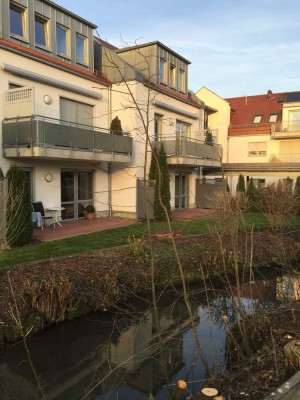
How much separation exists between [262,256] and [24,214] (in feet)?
23.0

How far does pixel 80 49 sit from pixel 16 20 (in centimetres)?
335

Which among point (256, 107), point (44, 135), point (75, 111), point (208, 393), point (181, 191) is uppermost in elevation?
point (256, 107)

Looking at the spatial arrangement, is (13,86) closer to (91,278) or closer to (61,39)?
(61,39)

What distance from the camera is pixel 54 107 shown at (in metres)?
13.8

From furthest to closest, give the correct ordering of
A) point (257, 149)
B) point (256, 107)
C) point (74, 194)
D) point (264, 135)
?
1. point (256, 107)
2. point (257, 149)
3. point (264, 135)
4. point (74, 194)

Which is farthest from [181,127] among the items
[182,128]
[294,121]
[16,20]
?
[294,121]

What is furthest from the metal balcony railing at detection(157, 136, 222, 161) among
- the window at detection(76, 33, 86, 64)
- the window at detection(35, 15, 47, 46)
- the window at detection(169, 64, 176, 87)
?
the window at detection(35, 15, 47, 46)

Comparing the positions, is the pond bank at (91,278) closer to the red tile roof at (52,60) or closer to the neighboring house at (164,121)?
the neighboring house at (164,121)

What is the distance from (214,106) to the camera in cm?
3284

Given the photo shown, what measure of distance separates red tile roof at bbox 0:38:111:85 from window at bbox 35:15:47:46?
0.61 metres

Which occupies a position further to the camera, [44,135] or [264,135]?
[264,135]

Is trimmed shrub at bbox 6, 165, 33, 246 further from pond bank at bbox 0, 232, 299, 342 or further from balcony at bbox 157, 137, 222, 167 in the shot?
balcony at bbox 157, 137, 222, 167

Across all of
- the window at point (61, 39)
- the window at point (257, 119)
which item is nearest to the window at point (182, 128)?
the window at point (61, 39)

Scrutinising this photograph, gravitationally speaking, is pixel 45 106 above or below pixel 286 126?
below
